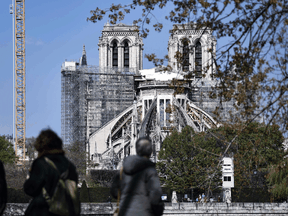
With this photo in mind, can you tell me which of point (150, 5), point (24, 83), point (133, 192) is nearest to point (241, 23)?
point (150, 5)

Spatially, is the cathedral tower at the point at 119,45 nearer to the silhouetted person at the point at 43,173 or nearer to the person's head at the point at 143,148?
the person's head at the point at 143,148

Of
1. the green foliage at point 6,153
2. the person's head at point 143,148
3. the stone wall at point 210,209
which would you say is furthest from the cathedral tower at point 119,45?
the person's head at point 143,148

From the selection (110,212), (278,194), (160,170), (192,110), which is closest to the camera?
(278,194)

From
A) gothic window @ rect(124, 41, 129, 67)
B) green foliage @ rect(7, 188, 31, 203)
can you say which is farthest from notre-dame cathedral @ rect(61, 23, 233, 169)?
green foliage @ rect(7, 188, 31, 203)

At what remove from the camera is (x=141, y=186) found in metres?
8.16

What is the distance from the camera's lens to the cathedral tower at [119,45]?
87188 millimetres

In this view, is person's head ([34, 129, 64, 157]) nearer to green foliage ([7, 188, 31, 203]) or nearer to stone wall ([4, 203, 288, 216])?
stone wall ([4, 203, 288, 216])

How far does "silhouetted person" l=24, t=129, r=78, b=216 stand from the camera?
7340mm

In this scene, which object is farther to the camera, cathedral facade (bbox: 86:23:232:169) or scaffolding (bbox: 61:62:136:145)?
scaffolding (bbox: 61:62:136:145)

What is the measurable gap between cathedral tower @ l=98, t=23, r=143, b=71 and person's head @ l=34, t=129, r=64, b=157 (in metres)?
79.2

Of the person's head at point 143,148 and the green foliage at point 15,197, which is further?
the green foliage at point 15,197

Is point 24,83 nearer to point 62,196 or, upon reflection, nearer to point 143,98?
point 143,98

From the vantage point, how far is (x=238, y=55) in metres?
14.3

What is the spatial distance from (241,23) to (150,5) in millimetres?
2275
